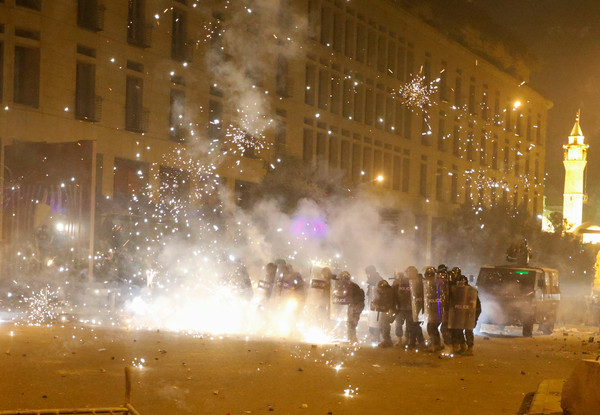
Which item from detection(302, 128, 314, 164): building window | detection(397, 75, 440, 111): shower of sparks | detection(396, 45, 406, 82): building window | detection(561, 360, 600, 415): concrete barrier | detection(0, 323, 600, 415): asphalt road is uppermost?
detection(396, 45, 406, 82): building window

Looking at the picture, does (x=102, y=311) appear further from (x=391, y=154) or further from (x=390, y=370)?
(x=391, y=154)

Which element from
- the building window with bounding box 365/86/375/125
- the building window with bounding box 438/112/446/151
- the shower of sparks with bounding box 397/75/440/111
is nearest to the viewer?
the building window with bounding box 365/86/375/125

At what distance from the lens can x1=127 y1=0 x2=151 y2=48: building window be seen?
26.0 m

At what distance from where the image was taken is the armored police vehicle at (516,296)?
20641 millimetres

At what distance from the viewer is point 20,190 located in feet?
71.7

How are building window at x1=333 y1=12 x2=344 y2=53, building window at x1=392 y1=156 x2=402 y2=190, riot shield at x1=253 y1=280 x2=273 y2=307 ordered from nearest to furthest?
riot shield at x1=253 y1=280 x2=273 y2=307 → building window at x1=333 y1=12 x2=344 y2=53 → building window at x1=392 y1=156 x2=402 y2=190

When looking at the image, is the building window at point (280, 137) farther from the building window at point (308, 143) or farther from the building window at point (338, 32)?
the building window at point (338, 32)

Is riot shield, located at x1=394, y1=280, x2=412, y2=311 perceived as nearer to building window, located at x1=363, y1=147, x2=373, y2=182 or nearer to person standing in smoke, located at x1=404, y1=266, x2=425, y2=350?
person standing in smoke, located at x1=404, y1=266, x2=425, y2=350

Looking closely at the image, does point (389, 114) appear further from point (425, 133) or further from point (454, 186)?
point (454, 186)

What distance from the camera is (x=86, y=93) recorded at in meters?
24.8

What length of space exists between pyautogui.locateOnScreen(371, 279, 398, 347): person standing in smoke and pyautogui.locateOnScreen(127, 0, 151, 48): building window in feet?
46.2

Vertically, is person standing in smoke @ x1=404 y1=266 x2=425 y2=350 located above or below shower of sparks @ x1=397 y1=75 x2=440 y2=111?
below

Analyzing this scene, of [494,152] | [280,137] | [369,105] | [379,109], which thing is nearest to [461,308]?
[280,137]

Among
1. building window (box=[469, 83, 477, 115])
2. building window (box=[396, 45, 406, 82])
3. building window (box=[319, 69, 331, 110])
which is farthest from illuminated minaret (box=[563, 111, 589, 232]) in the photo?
building window (box=[319, 69, 331, 110])
